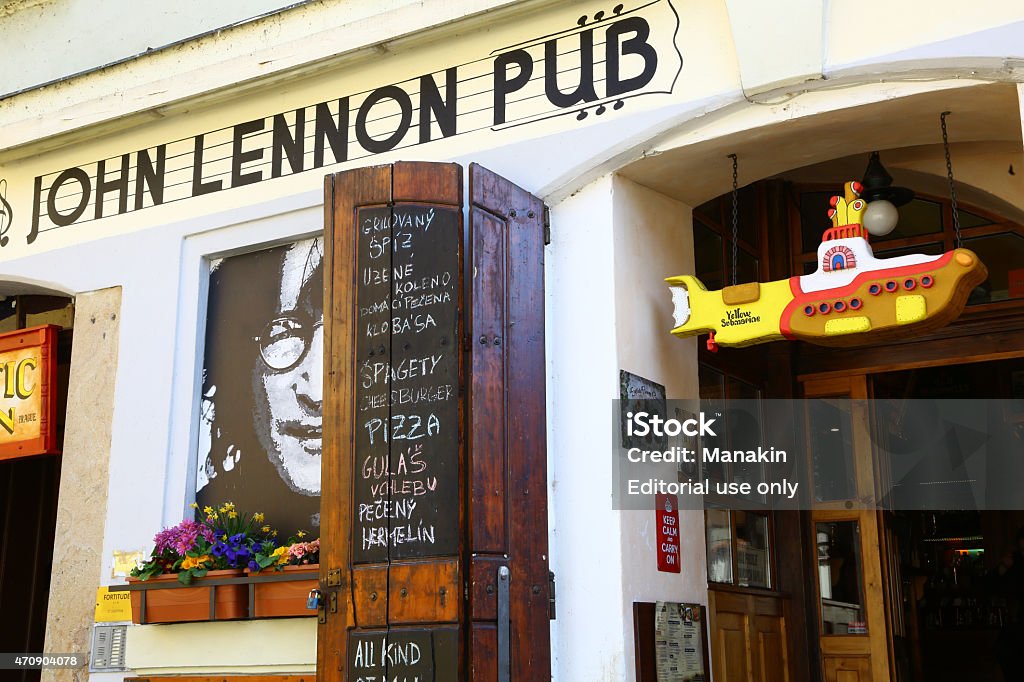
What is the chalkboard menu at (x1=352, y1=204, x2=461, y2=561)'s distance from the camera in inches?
195

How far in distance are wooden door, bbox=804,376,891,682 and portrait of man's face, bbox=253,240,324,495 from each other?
2802mm

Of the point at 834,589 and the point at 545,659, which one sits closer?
the point at 545,659

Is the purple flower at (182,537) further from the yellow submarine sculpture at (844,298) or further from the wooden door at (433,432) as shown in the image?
the yellow submarine sculpture at (844,298)

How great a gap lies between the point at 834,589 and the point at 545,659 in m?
2.28

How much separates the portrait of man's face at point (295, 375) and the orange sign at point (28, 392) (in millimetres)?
1460

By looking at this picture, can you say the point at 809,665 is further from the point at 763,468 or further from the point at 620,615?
the point at 620,615

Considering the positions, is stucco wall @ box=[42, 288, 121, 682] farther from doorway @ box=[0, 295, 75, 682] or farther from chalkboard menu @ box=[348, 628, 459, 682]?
chalkboard menu @ box=[348, 628, 459, 682]

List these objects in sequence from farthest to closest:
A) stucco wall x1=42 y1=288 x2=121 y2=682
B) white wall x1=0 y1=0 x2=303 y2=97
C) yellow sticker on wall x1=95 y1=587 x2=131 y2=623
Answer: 1. white wall x1=0 y1=0 x2=303 y2=97
2. stucco wall x1=42 y1=288 x2=121 y2=682
3. yellow sticker on wall x1=95 y1=587 x2=131 y2=623

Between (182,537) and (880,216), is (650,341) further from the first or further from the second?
(182,537)

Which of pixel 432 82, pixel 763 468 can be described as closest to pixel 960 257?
pixel 763 468

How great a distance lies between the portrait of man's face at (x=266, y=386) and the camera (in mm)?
5961

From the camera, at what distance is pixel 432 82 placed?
19.6ft

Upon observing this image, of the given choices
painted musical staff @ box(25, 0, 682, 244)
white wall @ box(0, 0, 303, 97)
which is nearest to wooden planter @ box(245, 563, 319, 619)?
painted musical staff @ box(25, 0, 682, 244)

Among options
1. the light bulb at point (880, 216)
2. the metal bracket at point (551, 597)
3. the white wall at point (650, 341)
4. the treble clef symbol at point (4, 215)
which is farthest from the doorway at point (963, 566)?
the treble clef symbol at point (4, 215)
